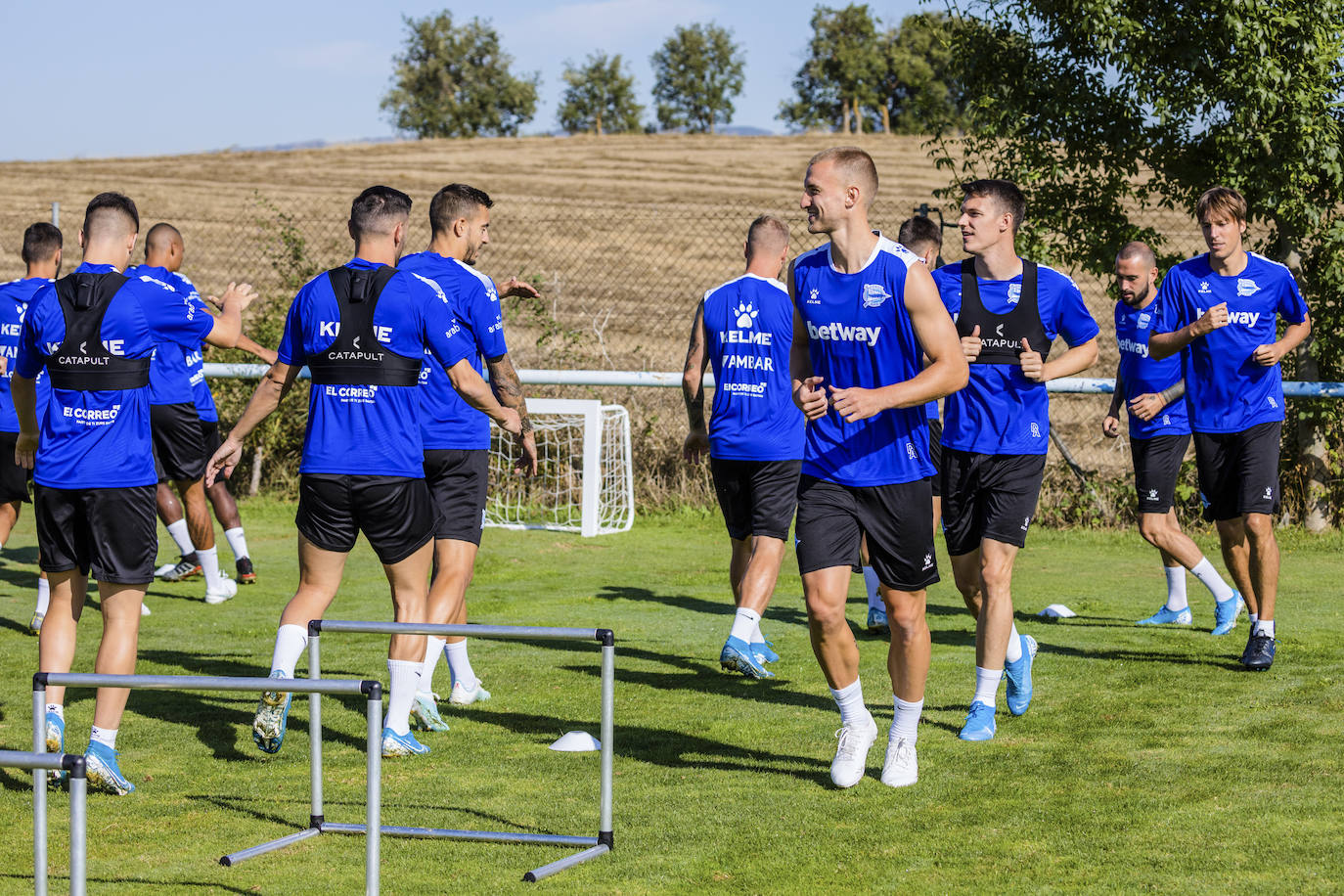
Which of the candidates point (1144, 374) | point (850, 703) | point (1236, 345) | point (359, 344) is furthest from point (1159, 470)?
point (359, 344)

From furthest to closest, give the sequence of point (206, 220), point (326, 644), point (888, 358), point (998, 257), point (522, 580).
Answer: point (206, 220) < point (522, 580) < point (326, 644) < point (998, 257) < point (888, 358)

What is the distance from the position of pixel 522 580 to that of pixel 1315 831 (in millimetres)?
6702

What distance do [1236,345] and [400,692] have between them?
468 centimetres

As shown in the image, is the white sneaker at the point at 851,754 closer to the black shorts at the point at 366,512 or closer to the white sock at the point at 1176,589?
the black shorts at the point at 366,512

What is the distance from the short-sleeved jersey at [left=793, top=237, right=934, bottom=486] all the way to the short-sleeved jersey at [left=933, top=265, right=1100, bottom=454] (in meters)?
0.97

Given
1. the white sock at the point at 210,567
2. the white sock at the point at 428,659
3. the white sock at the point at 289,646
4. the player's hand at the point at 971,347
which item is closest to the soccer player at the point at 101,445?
the white sock at the point at 289,646

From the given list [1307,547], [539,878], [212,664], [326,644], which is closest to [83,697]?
[212,664]

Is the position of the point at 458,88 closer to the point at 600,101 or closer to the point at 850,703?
the point at 600,101

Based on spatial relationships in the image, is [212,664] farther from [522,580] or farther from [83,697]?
[522,580]

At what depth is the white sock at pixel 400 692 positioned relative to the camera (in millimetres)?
5730

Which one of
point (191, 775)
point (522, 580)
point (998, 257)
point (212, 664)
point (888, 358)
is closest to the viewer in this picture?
point (888, 358)

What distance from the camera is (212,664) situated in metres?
7.53

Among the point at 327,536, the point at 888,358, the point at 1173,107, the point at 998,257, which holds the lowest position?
the point at 327,536

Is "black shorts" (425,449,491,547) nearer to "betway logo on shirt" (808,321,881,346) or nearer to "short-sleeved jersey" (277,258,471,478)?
"short-sleeved jersey" (277,258,471,478)
